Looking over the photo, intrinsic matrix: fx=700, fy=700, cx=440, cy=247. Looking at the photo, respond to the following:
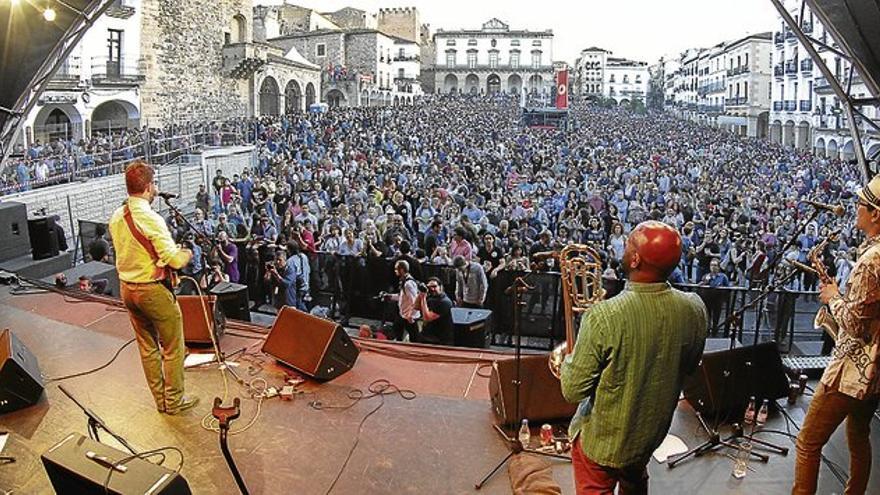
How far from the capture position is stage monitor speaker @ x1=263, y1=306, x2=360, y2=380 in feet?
17.3

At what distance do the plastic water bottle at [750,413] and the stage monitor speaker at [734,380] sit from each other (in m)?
0.04

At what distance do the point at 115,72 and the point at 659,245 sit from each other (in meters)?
26.9

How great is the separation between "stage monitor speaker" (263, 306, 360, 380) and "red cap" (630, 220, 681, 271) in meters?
3.32

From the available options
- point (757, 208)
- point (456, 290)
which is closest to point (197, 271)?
point (456, 290)

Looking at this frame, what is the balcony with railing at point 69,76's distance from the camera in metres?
21.1

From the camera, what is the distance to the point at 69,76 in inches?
872

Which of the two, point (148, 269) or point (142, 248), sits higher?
point (142, 248)

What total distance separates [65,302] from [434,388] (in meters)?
4.46

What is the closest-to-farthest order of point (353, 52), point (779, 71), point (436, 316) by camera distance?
point (436, 316)
point (779, 71)
point (353, 52)

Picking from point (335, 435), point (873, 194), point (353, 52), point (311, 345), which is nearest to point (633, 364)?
point (873, 194)

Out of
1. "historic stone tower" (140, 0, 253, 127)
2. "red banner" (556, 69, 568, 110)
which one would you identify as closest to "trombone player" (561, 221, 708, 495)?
"historic stone tower" (140, 0, 253, 127)

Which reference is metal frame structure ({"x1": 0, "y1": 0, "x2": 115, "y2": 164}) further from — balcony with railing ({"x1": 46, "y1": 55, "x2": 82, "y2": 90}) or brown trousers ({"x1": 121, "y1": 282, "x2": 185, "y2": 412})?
balcony with railing ({"x1": 46, "y1": 55, "x2": 82, "y2": 90})

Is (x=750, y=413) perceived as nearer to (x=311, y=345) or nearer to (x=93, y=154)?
(x=311, y=345)

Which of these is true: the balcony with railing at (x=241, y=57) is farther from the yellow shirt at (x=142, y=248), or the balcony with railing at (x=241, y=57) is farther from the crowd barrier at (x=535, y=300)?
the yellow shirt at (x=142, y=248)
